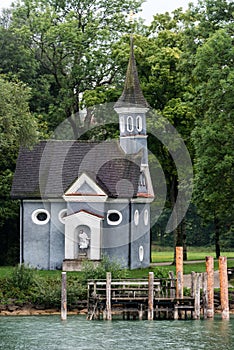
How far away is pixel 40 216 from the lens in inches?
2520

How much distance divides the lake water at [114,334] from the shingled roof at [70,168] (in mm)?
15059

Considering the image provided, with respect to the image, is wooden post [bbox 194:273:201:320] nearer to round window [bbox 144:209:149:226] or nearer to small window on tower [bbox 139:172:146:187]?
small window on tower [bbox 139:172:146:187]

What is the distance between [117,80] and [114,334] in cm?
3368

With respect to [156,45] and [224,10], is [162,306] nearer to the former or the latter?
[224,10]

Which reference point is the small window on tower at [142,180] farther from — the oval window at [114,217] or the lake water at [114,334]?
the lake water at [114,334]

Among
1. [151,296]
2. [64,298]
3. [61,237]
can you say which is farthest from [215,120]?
[64,298]

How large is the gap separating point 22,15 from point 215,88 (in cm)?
2391

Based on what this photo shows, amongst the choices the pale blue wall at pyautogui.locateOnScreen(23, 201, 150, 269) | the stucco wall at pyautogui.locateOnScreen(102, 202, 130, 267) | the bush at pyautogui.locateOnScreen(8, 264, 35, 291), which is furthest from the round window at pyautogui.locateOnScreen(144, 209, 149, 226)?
the bush at pyautogui.locateOnScreen(8, 264, 35, 291)

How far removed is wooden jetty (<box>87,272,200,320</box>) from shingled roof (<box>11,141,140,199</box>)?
1282 centimetres

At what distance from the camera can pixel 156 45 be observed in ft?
233

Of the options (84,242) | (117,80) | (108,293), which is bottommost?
(108,293)

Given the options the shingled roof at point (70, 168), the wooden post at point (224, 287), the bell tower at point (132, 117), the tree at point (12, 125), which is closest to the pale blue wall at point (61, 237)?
the shingled roof at point (70, 168)

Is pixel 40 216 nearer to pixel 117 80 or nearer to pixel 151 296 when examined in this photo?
pixel 117 80

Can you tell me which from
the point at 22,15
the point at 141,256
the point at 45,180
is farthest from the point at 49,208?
the point at 22,15
